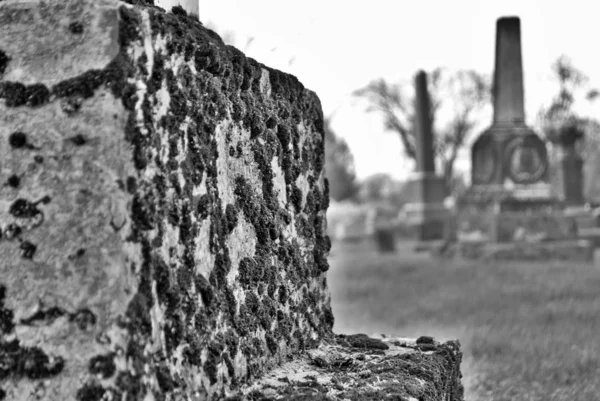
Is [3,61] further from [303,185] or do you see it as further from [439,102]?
Result: [439,102]

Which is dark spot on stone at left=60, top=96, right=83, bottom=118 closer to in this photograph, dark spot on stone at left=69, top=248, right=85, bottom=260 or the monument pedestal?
dark spot on stone at left=69, top=248, right=85, bottom=260

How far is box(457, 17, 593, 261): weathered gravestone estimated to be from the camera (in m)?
13.0

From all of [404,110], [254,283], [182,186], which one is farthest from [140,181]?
[404,110]

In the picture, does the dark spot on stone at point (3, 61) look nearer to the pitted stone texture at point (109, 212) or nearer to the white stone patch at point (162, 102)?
the pitted stone texture at point (109, 212)

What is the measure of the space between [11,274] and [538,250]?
12.4 metres

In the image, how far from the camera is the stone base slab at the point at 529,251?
41.3 ft

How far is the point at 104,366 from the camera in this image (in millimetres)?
1057

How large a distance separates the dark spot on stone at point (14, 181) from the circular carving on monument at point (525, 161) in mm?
14444

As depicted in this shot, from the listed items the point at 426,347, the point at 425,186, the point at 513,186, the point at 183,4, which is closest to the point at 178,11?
the point at 183,4

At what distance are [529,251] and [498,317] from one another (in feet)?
24.6

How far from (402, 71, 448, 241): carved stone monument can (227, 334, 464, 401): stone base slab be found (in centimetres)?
1745

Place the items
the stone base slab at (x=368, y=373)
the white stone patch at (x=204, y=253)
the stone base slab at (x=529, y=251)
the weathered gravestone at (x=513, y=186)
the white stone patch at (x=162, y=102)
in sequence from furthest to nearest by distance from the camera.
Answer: the weathered gravestone at (x=513, y=186), the stone base slab at (x=529, y=251), the stone base slab at (x=368, y=373), the white stone patch at (x=204, y=253), the white stone patch at (x=162, y=102)

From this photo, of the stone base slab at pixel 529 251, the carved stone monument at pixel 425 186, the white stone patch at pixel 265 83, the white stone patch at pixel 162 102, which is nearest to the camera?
the white stone patch at pixel 162 102

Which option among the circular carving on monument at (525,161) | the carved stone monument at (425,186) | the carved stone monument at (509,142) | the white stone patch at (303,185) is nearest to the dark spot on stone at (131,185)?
the white stone patch at (303,185)
